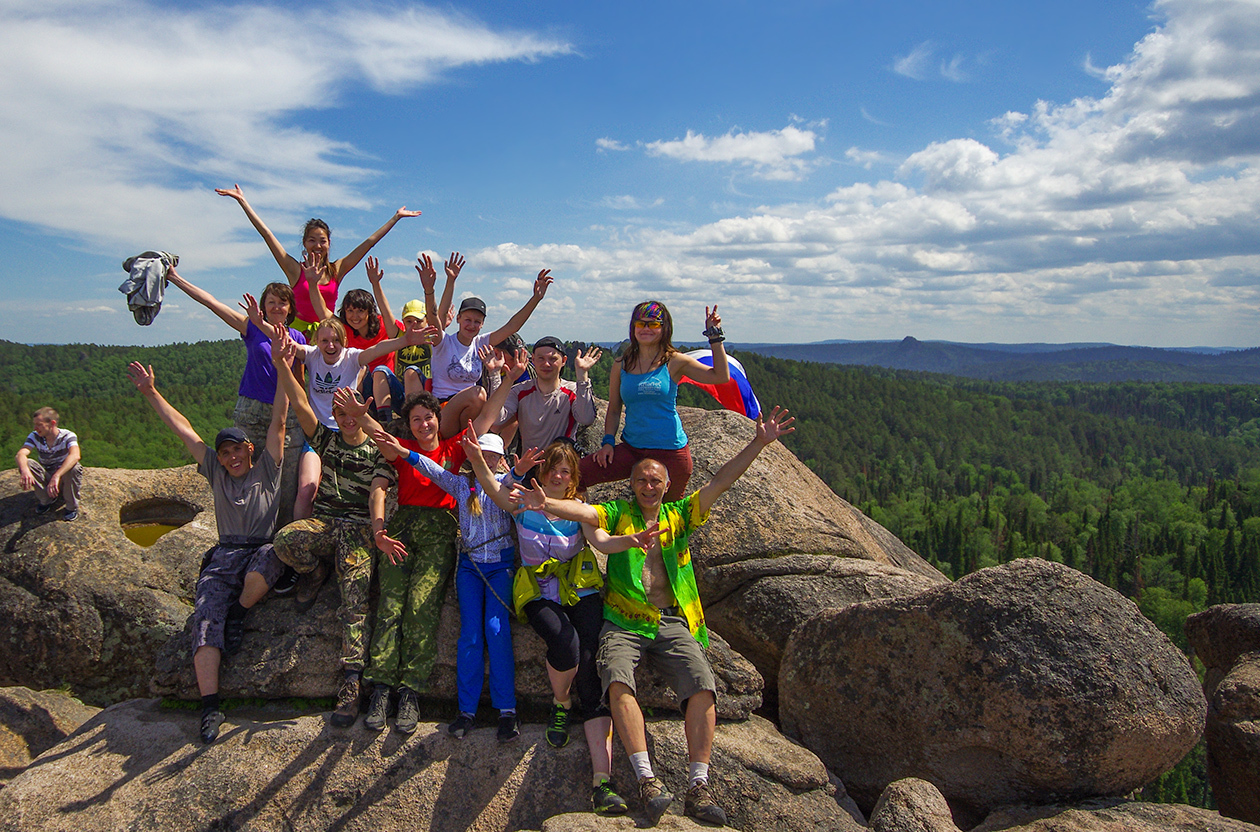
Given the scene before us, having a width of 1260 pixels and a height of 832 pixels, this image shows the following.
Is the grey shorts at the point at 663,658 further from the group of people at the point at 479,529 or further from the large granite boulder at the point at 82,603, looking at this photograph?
the large granite boulder at the point at 82,603

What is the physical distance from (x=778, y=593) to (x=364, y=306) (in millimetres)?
6878

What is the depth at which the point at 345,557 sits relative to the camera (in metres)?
7.43

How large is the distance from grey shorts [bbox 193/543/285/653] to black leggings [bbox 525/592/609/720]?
9.56 feet

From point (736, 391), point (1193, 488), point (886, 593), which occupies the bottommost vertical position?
point (1193, 488)

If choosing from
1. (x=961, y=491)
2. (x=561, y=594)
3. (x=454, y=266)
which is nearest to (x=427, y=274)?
(x=454, y=266)

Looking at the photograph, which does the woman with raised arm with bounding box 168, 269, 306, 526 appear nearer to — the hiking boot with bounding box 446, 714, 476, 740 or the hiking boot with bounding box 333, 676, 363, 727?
the hiking boot with bounding box 333, 676, 363, 727

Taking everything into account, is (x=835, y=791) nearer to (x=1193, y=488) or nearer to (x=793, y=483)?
(x=793, y=483)

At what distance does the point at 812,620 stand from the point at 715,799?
8.72 feet

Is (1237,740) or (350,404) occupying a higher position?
(350,404)

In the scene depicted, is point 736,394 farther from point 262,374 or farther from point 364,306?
point 262,374

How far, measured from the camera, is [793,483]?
455 inches

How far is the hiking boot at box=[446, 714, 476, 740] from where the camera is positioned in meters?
6.83

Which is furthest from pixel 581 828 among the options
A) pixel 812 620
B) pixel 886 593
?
pixel 886 593

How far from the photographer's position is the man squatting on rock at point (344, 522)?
23.2ft
